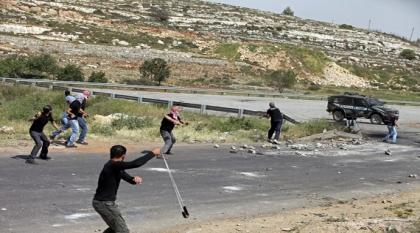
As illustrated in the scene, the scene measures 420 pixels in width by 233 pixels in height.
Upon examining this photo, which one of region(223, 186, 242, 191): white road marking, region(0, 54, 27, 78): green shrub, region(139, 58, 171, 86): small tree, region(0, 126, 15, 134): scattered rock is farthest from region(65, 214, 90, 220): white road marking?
region(139, 58, 171, 86): small tree

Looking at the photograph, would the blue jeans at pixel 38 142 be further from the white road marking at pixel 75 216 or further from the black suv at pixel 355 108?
the black suv at pixel 355 108

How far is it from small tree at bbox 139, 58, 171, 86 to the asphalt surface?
1524 inches

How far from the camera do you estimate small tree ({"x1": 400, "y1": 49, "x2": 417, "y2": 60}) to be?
109 metres

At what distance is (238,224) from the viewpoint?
394 inches

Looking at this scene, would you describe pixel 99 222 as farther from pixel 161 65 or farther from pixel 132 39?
pixel 132 39

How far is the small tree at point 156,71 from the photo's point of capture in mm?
59000

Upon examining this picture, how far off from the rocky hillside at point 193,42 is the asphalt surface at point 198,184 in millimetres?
42340

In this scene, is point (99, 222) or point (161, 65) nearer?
point (99, 222)

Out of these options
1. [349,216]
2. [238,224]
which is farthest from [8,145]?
[349,216]

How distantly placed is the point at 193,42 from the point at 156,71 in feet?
104

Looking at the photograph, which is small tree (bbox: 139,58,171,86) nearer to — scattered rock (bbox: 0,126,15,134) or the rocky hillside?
the rocky hillside

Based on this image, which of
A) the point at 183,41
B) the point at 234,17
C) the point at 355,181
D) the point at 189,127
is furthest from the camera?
the point at 234,17

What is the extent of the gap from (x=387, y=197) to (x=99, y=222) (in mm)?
7716

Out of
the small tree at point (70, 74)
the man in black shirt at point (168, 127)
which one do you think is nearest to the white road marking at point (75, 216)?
the man in black shirt at point (168, 127)
